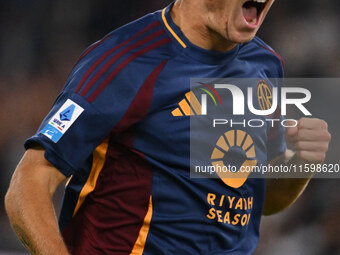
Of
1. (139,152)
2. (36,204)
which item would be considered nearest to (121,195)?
(139,152)

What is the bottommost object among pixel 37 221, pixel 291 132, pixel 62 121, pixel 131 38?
pixel 291 132

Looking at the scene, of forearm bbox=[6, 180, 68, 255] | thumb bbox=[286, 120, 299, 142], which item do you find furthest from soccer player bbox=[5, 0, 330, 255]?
thumb bbox=[286, 120, 299, 142]

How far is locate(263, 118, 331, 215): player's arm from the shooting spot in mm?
2059

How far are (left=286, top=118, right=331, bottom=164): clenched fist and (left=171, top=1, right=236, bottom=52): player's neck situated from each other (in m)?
0.39

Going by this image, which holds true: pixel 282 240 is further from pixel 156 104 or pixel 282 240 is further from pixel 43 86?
pixel 156 104

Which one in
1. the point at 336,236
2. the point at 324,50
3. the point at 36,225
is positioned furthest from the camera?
the point at 324,50

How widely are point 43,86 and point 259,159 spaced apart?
3484 millimetres

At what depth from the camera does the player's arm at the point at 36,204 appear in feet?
5.30

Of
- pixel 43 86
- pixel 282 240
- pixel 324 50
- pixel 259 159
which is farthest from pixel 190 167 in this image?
pixel 43 86

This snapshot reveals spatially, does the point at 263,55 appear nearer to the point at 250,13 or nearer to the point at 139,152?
the point at 250,13

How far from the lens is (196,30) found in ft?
6.17

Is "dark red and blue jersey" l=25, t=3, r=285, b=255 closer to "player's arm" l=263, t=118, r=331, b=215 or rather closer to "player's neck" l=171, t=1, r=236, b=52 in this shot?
"player's neck" l=171, t=1, r=236, b=52

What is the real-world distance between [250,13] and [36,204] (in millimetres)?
861

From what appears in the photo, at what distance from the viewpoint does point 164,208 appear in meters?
1.78
